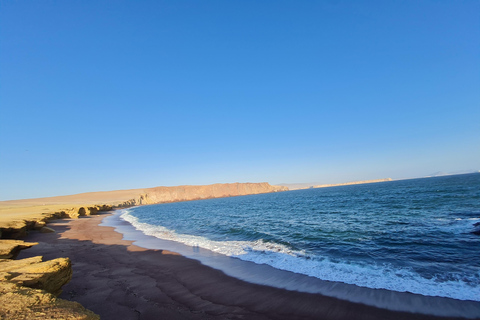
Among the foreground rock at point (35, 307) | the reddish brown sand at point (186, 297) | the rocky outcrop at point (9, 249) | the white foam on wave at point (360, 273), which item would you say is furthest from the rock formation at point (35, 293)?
the white foam on wave at point (360, 273)

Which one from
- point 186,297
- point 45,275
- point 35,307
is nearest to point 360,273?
point 186,297

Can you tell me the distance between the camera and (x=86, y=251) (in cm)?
1316

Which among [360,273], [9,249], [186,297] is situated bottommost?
[360,273]

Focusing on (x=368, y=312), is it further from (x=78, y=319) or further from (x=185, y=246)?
(x=185, y=246)

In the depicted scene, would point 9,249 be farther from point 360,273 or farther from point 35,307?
point 360,273

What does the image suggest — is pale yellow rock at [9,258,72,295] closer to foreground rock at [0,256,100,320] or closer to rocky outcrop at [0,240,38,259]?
foreground rock at [0,256,100,320]

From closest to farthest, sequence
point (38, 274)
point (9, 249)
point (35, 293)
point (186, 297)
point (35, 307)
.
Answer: point (35, 307) < point (35, 293) < point (38, 274) < point (186, 297) < point (9, 249)

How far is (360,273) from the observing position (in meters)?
8.45

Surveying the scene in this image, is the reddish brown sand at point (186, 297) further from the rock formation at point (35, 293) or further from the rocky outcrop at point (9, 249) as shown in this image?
the rocky outcrop at point (9, 249)

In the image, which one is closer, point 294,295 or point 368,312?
point 368,312

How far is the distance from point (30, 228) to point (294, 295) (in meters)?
25.5

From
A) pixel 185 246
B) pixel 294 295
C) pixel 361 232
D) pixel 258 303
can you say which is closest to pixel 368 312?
pixel 294 295

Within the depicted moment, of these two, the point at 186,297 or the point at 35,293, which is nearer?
the point at 35,293

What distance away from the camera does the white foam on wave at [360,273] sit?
267 inches
